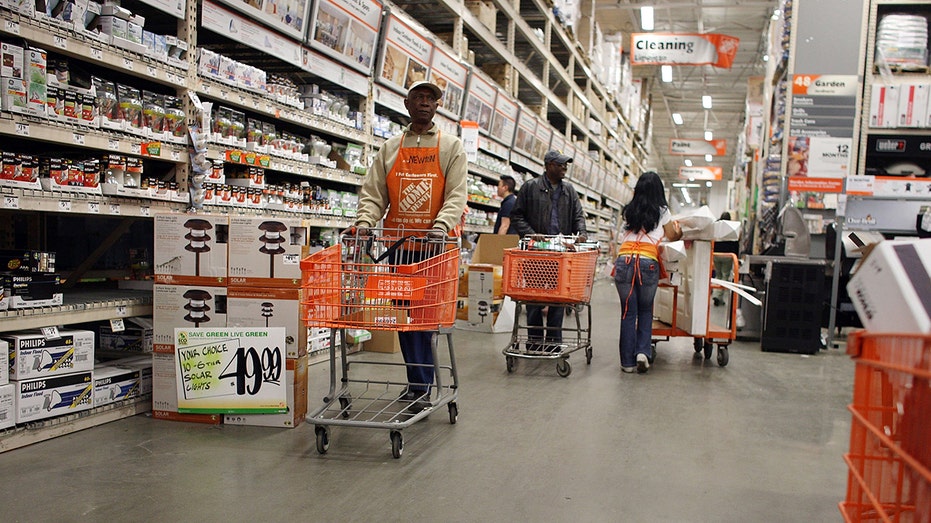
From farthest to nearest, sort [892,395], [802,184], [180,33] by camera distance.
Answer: [802,184], [180,33], [892,395]

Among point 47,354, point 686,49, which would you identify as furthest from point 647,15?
point 47,354

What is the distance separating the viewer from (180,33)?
3994mm

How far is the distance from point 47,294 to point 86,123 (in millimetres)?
Answer: 848

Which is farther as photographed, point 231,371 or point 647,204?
point 647,204

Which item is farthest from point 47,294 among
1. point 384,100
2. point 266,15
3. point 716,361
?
point 716,361

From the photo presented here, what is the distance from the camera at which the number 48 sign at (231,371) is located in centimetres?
341

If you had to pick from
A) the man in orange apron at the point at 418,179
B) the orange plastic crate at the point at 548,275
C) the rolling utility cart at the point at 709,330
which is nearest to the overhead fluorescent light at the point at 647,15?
the rolling utility cart at the point at 709,330

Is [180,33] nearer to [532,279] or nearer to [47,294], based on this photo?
[47,294]

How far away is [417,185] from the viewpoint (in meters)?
3.59

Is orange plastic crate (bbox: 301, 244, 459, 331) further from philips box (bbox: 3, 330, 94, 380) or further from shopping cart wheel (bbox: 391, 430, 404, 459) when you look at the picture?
philips box (bbox: 3, 330, 94, 380)

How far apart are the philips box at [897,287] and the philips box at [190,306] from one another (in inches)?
118

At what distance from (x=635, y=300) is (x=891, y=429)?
3.68 metres

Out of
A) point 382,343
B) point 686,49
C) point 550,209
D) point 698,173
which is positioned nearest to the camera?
point 382,343

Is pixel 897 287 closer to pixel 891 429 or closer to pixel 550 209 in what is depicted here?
pixel 891 429
